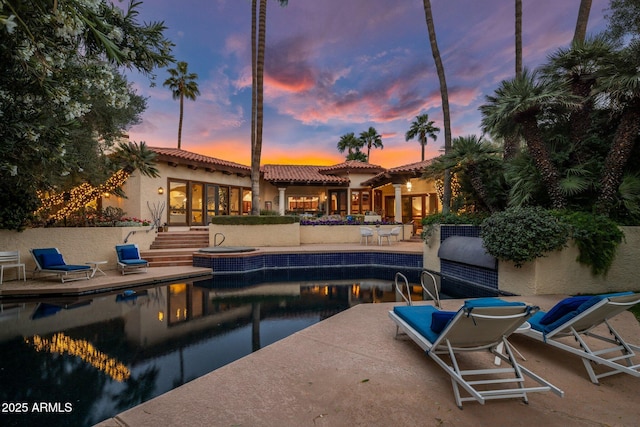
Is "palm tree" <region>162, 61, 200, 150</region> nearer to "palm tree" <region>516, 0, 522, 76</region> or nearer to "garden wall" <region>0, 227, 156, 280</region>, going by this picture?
"garden wall" <region>0, 227, 156, 280</region>

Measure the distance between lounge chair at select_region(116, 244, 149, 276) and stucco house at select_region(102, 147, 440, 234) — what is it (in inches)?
195

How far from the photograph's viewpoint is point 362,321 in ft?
15.2

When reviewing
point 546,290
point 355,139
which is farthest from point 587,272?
point 355,139

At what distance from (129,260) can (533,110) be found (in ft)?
37.7

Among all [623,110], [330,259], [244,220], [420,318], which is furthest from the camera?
[244,220]

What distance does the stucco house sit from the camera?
14.0 metres

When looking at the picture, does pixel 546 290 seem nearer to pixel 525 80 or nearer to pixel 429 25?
pixel 525 80

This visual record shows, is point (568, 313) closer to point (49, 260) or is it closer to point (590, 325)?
point (590, 325)

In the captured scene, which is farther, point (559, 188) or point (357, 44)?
point (357, 44)

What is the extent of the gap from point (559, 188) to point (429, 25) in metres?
7.75

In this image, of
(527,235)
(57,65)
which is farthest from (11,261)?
(527,235)

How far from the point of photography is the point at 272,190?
20.0 metres

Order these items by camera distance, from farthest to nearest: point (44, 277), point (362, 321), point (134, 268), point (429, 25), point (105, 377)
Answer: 1. point (429, 25)
2. point (134, 268)
3. point (44, 277)
4. point (362, 321)
5. point (105, 377)

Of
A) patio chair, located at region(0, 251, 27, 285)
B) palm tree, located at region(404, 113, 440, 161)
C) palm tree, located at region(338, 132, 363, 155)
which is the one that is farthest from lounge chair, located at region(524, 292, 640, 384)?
palm tree, located at region(338, 132, 363, 155)
